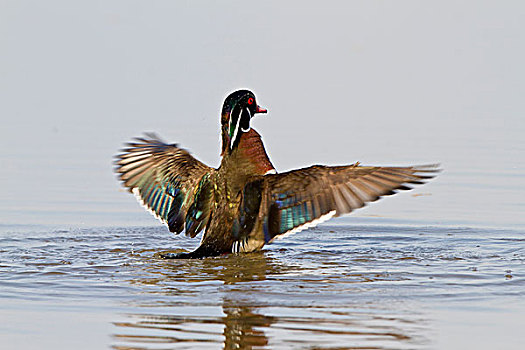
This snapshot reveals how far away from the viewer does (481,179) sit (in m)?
11.1

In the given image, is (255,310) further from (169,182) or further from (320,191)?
(169,182)

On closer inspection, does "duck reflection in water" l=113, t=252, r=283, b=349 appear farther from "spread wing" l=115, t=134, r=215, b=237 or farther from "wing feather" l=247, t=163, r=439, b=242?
"spread wing" l=115, t=134, r=215, b=237

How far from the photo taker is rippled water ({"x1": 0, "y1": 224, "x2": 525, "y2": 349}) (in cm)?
583

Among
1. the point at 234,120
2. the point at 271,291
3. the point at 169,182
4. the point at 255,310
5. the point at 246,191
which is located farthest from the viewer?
the point at 169,182

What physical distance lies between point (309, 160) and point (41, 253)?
3.99 m

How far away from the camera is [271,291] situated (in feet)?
22.9

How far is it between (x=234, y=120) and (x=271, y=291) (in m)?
2.01

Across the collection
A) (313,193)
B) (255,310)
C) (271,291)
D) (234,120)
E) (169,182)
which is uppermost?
(234,120)

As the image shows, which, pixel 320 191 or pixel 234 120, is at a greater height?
pixel 234 120

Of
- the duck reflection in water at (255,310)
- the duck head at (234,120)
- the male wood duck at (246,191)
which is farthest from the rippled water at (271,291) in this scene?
the duck head at (234,120)

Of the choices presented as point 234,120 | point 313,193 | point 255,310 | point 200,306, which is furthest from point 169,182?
point 255,310

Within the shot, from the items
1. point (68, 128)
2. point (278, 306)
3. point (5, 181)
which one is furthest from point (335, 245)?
point (68, 128)

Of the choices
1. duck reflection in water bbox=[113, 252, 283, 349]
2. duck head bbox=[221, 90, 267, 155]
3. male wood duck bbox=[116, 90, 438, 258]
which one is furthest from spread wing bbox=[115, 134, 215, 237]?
duck reflection in water bbox=[113, 252, 283, 349]

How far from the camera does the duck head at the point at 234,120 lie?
8.53m
